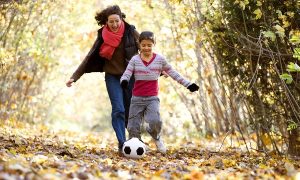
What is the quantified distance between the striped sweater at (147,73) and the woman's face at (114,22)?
0.53 metres

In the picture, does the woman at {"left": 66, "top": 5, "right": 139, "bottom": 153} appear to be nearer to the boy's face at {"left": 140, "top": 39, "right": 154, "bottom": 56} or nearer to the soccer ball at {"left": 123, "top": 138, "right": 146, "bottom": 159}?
the boy's face at {"left": 140, "top": 39, "right": 154, "bottom": 56}

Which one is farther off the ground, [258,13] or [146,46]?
[258,13]

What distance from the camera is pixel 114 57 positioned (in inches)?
277

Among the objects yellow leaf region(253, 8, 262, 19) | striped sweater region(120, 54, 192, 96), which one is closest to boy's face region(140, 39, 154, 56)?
striped sweater region(120, 54, 192, 96)

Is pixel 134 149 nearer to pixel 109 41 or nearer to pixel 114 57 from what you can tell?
pixel 114 57

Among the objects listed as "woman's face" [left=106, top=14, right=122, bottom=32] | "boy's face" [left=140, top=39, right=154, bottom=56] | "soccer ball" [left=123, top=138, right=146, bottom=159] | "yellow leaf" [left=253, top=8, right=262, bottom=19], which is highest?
"woman's face" [left=106, top=14, right=122, bottom=32]

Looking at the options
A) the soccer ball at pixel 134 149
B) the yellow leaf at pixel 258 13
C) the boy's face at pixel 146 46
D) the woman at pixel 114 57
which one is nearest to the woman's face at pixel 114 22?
the woman at pixel 114 57

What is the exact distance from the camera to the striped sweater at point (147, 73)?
6613mm

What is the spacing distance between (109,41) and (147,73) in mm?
720

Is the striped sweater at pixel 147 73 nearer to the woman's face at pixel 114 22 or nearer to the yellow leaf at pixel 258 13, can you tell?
the woman's face at pixel 114 22

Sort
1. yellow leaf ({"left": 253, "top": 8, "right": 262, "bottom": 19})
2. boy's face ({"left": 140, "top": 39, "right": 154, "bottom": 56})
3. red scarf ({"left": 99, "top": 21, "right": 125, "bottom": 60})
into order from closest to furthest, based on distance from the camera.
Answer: yellow leaf ({"left": 253, "top": 8, "right": 262, "bottom": 19}) → boy's face ({"left": 140, "top": 39, "right": 154, "bottom": 56}) → red scarf ({"left": 99, "top": 21, "right": 125, "bottom": 60})

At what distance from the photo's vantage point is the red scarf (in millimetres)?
6910

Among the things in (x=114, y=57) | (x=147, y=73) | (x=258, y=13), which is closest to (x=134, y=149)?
(x=147, y=73)

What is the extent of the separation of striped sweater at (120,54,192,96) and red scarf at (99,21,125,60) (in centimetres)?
43
